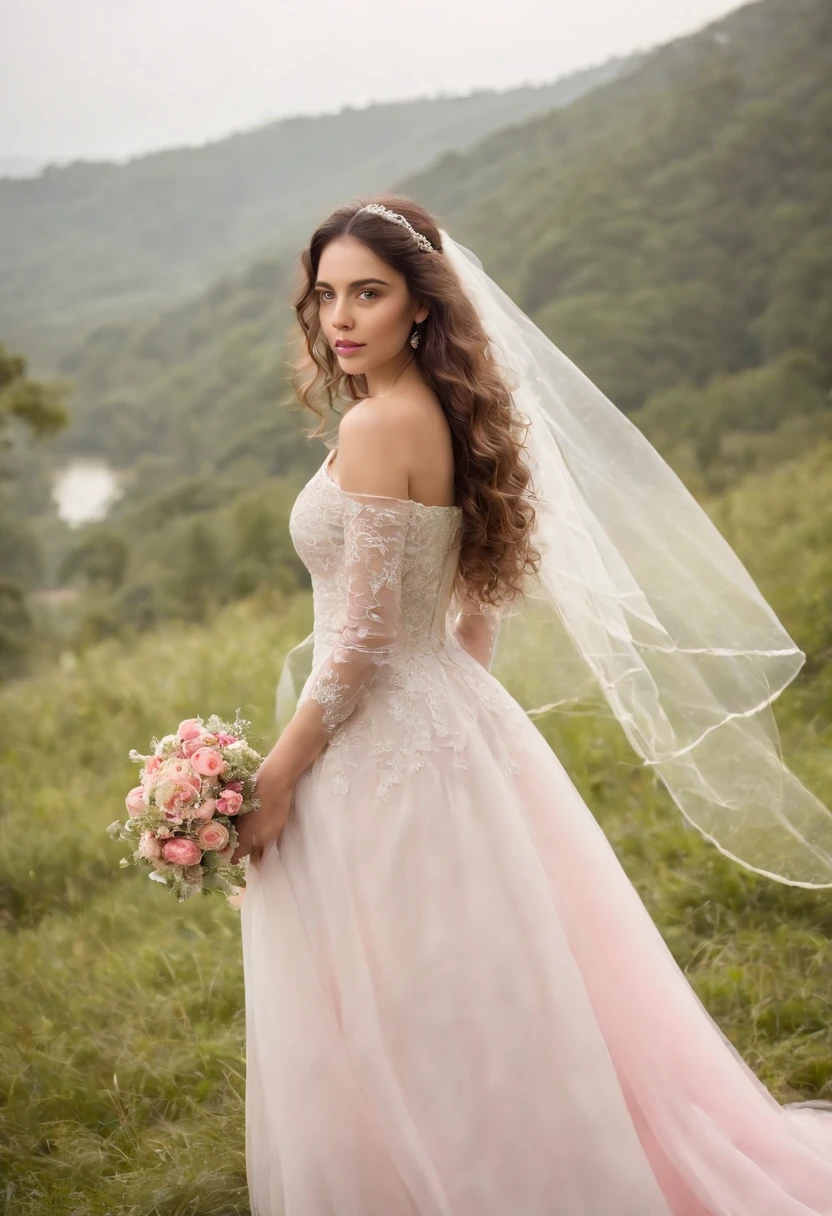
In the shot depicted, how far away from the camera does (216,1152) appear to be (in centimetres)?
281

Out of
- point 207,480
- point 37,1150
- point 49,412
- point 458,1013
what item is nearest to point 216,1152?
point 37,1150

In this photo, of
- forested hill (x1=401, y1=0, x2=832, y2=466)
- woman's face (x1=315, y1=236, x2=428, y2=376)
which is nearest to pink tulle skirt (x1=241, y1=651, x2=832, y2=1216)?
woman's face (x1=315, y1=236, x2=428, y2=376)

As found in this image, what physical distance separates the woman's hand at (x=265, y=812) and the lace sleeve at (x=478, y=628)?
0.64 meters

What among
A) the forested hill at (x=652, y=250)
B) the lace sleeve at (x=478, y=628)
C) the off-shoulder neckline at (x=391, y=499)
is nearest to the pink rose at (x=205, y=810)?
the off-shoulder neckline at (x=391, y=499)

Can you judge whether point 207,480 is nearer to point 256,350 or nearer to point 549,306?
point 256,350

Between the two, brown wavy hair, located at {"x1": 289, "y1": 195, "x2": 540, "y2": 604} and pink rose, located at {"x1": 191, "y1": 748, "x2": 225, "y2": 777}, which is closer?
pink rose, located at {"x1": 191, "y1": 748, "x2": 225, "y2": 777}

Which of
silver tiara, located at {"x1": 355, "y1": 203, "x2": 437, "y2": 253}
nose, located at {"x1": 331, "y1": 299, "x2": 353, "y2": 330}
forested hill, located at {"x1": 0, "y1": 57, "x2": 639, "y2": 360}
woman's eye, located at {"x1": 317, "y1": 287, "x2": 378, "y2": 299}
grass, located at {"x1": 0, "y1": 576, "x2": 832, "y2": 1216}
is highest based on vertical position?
Answer: forested hill, located at {"x1": 0, "y1": 57, "x2": 639, "y2": 360}

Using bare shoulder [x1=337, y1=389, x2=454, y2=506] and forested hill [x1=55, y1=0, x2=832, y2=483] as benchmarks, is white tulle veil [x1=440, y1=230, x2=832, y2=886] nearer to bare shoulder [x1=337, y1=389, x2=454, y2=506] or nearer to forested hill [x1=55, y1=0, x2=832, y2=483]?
bare shoulder [x1=337, y1=389, x2=454, y2=506]

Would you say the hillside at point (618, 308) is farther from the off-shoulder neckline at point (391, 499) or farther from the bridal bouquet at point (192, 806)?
the bridal bouquet at point (192, 806)

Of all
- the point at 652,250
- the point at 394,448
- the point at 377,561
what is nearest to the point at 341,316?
the point at 394,448

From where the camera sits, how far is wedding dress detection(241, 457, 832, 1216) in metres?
2.06

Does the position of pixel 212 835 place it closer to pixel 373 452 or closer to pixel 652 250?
pixel 373 452

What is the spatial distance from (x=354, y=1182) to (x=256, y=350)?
518 inches

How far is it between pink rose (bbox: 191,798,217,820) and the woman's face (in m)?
1.01
